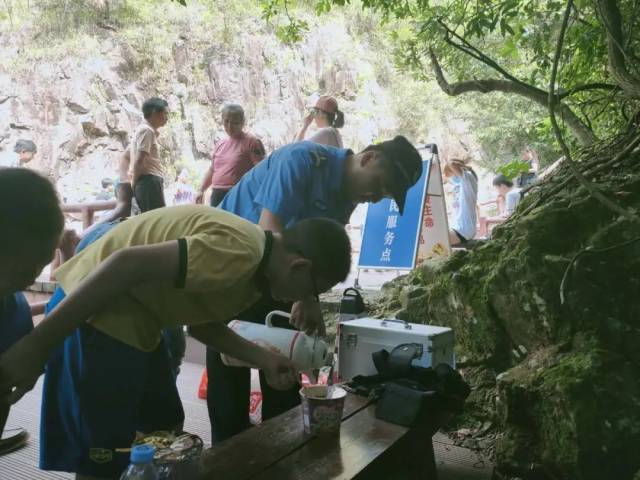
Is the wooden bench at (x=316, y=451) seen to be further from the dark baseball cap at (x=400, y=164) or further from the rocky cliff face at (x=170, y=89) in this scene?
the rocky cliff face at (x=170, y=89)

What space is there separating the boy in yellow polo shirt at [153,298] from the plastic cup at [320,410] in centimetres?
8

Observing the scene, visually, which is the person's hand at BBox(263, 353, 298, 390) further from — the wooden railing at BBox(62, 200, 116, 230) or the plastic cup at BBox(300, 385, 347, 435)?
the wooden railing at BBox(62, 200, 116, 230)

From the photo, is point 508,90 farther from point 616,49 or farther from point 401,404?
point 401,404

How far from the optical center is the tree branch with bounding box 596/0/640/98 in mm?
2375

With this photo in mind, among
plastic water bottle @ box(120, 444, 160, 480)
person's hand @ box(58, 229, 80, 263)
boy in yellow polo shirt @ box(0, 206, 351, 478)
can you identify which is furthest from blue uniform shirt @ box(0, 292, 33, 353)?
person's hand @ box(58, 229, 80, 263)

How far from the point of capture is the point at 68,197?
14.8m

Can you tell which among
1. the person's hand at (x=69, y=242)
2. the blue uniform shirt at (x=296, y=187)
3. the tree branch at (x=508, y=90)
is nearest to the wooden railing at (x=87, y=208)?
the person's hand at (x=69, y=242)

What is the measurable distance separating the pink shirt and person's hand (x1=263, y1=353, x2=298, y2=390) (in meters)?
2.93

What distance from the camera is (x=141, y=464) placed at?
0.91m

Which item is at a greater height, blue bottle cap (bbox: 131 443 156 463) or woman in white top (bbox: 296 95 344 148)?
woman in white top (bbox: 296 95 344 148)

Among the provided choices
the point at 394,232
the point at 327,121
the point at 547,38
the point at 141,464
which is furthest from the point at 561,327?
the point at 394,232

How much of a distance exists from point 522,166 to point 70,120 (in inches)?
609

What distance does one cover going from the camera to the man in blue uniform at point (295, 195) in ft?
6.15

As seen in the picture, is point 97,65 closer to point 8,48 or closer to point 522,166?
point 8,48
